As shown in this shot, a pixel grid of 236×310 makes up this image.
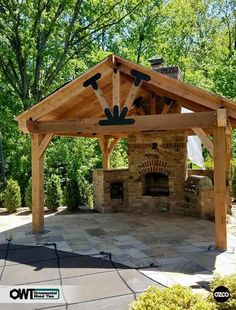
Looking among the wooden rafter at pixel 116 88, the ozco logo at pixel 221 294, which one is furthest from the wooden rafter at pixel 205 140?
the ozco logo at pixel 221 294

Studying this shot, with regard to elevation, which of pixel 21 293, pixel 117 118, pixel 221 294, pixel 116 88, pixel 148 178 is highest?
pixel 116 88

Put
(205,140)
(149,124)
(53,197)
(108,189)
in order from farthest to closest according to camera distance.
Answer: (53,197)
(108,189)
(149,124)
(205,140)

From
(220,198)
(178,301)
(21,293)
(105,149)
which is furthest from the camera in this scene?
(105,149)

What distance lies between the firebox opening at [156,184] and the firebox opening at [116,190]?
3.00ft

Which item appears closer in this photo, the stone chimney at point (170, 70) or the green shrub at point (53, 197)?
the stone chimney at point (170, 70)

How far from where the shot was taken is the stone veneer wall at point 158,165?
438 inches

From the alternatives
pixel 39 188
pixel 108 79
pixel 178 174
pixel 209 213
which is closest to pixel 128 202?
pixel 178 174

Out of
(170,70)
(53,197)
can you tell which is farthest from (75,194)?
(170,70)

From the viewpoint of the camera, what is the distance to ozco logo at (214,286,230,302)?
3212 mm

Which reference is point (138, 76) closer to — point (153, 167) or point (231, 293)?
point (153, 167)

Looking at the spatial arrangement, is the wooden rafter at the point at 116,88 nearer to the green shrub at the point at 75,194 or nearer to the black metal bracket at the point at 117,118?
the black metal bracket at the point at 117,118

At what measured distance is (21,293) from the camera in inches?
189

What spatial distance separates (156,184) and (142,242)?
180 inches

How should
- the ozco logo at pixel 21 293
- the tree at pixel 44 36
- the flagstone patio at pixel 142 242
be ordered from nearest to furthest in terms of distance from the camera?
the ozco logo at pixel 21 293 < the flagstone patio at pixel 142 242 < the tree at pixel 44 36
